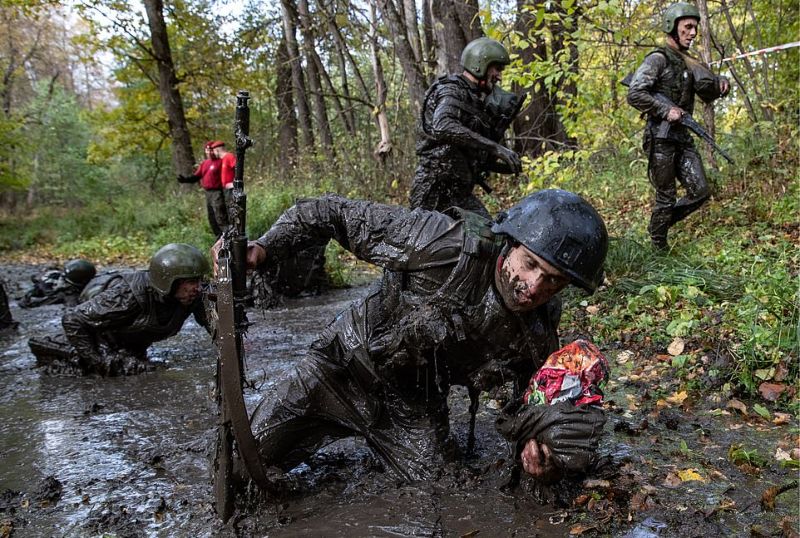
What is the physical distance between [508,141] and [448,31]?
8.39ft

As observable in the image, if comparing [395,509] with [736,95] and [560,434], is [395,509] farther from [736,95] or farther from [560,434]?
[736,95]

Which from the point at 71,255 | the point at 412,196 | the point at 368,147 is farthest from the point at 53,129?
the point at 412,196

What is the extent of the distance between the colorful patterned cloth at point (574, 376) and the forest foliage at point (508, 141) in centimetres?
168

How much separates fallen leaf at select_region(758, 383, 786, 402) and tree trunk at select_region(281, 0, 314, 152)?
1184cm

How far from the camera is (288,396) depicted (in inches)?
118

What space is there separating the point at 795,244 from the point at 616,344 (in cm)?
235

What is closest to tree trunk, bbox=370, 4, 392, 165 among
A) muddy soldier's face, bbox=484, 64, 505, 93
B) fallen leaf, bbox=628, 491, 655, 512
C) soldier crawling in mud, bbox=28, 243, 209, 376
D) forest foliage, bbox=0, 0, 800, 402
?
forest foliage, bbox=0, 0, 800, 402

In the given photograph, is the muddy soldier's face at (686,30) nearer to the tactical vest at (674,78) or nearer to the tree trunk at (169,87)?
the tactical vest at (674,78)

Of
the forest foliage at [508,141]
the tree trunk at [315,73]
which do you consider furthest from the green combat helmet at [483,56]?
the tree trunk at [315,73]

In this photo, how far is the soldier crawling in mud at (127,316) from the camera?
5.17 m

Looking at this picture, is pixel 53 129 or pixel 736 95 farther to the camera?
pixel 53 129

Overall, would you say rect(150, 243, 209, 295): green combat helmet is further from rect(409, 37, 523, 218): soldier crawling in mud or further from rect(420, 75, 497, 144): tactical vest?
rect(420, 75, 497, 144): tactical vest

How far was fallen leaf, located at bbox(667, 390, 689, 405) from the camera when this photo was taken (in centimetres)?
373

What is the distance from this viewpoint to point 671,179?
236 inches
